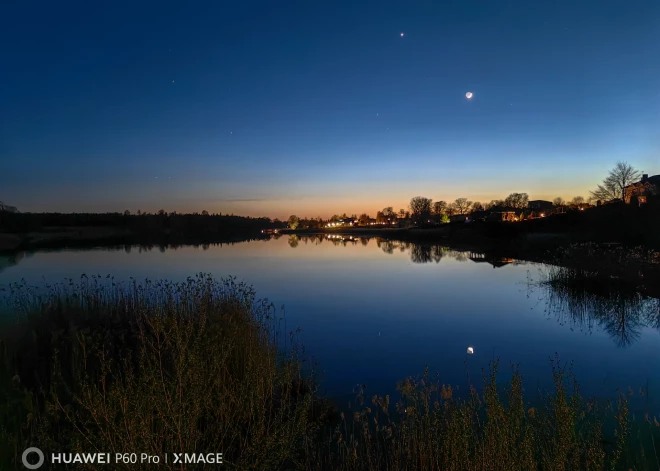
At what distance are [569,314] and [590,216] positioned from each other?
3077cm

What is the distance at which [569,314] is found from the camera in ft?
47.3

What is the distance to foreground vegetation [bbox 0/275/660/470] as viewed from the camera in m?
3.25

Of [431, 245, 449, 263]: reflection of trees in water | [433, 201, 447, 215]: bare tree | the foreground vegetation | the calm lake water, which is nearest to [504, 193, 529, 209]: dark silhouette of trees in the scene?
[433, 201, 447, 215]: bare tree

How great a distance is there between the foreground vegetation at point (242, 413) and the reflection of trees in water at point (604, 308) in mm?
7435

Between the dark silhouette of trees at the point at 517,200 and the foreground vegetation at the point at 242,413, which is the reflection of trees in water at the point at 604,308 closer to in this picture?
the foreground vegetation at the point at 242,413

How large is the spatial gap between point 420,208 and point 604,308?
12364cm

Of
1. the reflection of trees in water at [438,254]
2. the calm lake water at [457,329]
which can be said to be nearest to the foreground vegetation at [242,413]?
the calm lake water at [457,329]

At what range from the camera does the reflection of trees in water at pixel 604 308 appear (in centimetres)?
1249

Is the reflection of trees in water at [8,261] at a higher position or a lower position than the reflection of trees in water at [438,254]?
lower

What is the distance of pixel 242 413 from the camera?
524 cm

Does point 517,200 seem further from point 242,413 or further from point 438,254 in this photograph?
point 242,413

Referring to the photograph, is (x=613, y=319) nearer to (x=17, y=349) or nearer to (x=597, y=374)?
(x=597, y=374)

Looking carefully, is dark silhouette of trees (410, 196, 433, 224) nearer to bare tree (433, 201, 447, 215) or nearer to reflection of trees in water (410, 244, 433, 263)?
bare tree (433, 201, 447, 215)

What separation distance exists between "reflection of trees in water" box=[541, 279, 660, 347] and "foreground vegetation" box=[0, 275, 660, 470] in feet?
24.4
